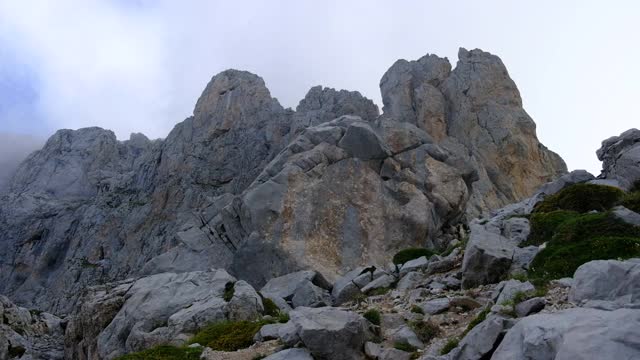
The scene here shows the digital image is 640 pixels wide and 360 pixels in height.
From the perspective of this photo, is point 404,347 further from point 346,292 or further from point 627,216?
point 346,292

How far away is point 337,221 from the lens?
55188 mm

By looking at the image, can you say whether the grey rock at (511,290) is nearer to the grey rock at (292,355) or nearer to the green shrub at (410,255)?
the grey rock at (292,355)

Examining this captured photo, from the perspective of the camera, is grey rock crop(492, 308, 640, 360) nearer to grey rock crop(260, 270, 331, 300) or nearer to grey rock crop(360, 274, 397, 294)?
grey rock crop(360, 274, 397, 294)

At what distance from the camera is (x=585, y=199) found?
32.6 m

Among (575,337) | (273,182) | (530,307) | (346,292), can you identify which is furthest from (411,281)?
(273,182)

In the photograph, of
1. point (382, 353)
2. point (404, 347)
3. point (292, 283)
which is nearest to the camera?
point (382, 353)

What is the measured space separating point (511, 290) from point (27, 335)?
5202 cm

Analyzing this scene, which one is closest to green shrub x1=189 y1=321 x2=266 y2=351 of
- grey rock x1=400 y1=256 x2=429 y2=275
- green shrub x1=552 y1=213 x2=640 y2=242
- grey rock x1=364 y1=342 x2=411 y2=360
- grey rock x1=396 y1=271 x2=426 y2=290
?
grey rock x1=364 y1=342 x2=411 y2=360

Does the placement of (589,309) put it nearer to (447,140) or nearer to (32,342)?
(32,342)

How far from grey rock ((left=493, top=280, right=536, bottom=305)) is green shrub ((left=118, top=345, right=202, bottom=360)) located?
11264mm

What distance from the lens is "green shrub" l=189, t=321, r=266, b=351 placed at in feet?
73.8

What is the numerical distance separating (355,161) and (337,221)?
26.3 ft

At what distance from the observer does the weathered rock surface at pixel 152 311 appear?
30891 millimetres

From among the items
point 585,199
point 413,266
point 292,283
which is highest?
point 585,199
